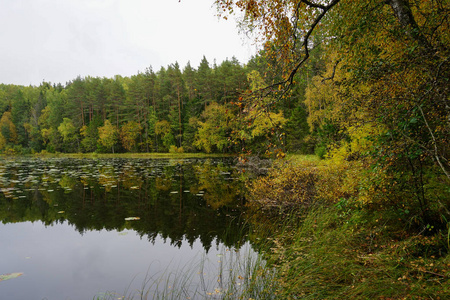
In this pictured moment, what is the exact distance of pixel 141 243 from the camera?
6.04 meters

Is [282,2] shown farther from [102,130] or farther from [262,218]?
[102,130]

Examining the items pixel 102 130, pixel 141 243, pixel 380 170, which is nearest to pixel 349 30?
pixel 380 170

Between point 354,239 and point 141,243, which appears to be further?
point 141,243

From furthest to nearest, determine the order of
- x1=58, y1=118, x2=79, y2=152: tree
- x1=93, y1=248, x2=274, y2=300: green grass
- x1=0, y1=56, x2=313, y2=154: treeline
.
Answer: x1=58, y1=118, x2=79, y2=152: tree → x1=0, y1=56, x2=313, y2=154: treeline → x1=93, y1=248, x2=274, y2=300: green grass

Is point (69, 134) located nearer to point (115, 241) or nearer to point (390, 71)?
point (115, 241)

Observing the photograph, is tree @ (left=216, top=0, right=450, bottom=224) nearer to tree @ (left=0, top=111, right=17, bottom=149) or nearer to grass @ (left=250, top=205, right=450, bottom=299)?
grass @ (left=250, top=205, right=450, bottom=299)

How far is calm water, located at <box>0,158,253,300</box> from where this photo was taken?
4.33 metres

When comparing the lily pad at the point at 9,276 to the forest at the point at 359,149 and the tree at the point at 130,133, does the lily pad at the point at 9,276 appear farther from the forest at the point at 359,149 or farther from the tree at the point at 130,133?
the tree at the point at 130,133

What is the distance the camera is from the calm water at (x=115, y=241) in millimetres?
4328

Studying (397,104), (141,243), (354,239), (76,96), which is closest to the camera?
(397,104)

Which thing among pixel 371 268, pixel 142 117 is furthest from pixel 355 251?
pixel 142 117

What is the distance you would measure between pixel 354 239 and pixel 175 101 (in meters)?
45.1

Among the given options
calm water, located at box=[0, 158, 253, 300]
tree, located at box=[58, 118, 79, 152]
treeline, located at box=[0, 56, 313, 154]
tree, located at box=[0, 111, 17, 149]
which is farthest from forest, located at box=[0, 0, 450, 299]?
tree, located at box=[0, 111, 17, 149]

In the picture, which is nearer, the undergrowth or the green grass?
the undergrowth
